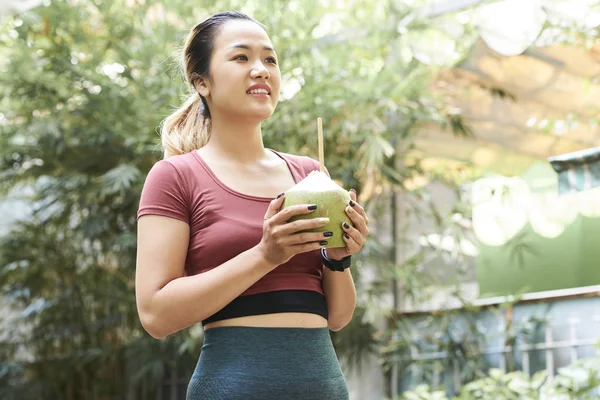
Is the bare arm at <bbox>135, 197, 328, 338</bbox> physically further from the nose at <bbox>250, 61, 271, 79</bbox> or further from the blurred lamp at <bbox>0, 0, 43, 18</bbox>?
Result: the blurred lamp at <bbox>0, 0, 43, 18</bbox>

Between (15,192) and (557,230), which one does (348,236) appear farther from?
(15,192)

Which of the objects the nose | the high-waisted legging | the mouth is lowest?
the high-waisted legging

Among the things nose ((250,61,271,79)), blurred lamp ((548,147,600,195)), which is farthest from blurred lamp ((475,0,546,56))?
nose ((250,61,271,79))

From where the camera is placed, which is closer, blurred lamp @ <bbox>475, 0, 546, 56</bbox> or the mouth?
the mouth

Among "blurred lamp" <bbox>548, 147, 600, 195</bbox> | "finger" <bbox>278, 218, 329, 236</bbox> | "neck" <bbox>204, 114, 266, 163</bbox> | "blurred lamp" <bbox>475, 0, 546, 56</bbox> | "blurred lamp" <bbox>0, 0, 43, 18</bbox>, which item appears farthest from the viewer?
"blurred lamp" <bbox>0, 0, 43, 18</bbox>

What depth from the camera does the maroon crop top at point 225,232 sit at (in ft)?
4.31

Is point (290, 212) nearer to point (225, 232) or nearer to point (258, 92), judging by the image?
point (225, 232)

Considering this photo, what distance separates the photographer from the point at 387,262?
14.7 feet

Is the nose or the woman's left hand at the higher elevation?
the nose

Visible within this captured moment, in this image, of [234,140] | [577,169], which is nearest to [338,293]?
[234,140]

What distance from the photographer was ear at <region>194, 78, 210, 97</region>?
4.88ft

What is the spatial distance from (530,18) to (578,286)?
1.36 meters

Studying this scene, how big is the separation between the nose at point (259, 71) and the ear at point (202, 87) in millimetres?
127

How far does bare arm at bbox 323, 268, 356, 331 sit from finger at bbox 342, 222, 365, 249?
0.15 metres
